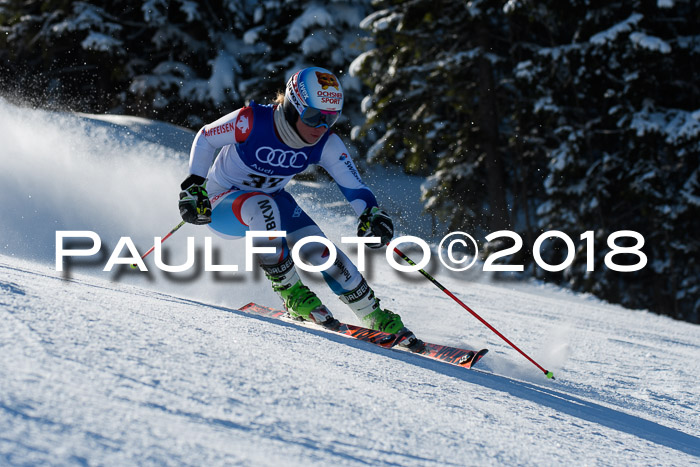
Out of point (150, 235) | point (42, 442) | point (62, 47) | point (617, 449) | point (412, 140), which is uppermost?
point (62, 47)

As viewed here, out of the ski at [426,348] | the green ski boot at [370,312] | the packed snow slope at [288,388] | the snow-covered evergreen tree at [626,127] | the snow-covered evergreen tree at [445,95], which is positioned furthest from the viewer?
the snow-covered evergreen tree at [445,95]

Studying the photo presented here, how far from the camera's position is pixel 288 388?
216 centimetres

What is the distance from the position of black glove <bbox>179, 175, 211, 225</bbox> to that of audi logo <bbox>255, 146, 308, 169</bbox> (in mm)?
423

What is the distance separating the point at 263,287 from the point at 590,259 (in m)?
10.1

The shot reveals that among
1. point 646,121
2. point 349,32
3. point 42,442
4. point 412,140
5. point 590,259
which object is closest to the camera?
point 42,442

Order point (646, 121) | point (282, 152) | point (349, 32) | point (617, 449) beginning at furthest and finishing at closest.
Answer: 1. point (349, 32)
2. point (646, 121)
3. point (282, 152)
4. point (617, 449)

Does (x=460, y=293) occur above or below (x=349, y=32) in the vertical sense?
below

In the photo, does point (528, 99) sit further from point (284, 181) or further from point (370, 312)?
point (370, 312)

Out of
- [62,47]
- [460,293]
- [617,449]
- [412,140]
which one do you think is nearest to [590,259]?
[412,140]

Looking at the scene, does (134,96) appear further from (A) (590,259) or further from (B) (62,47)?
(A) (590,259)

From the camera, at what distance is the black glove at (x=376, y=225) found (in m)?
4.16

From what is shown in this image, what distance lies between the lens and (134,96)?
784 inches

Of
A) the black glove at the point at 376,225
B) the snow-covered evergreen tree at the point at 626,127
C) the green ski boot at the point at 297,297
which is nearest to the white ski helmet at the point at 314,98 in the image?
the black glove at the point at 376,225

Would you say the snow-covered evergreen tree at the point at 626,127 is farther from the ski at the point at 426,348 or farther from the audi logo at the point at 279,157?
the ski at the point at 426,348
